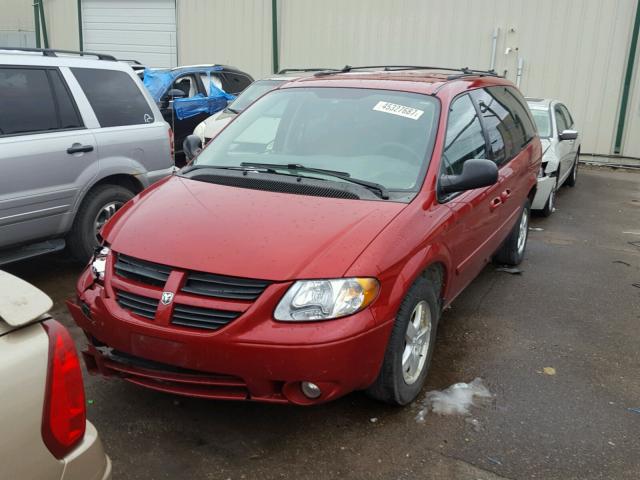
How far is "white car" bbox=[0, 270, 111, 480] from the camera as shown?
1565 mm

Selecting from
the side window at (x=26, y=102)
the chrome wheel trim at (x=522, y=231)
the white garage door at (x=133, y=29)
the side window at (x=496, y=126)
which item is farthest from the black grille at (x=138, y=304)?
the white garage door at (x=133, y=29)

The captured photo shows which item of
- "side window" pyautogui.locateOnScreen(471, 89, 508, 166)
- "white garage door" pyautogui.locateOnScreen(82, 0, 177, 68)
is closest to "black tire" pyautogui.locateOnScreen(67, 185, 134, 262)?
"side window" pyautogui.locateOnScreen(471, 89, 508, 166)

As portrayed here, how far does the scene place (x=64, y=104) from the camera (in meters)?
5.20

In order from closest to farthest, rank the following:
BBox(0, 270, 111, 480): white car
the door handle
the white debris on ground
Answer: BBox(0, 270, 111, 480): white car < the white debris on ground < the door handle

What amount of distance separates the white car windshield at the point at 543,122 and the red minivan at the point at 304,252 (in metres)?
4.89

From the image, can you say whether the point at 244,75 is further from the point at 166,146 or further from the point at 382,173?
the point at 382,173

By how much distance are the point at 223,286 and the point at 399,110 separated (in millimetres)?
1832

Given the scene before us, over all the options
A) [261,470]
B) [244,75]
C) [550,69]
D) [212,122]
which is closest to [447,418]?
[261,470]

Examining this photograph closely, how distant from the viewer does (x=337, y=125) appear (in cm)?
400

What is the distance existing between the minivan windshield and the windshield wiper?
2cm

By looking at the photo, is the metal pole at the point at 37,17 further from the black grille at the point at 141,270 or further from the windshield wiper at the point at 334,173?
the black grille at the point at 141,270

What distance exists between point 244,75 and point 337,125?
937 cm

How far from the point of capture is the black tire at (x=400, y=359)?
10.1 ft

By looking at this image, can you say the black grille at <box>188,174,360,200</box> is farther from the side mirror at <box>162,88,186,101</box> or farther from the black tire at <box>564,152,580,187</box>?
the black tire at <box>564,152,580,187</box>
